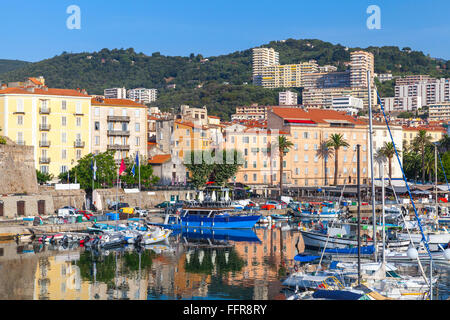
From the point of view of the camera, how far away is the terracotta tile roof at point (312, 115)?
93169mm

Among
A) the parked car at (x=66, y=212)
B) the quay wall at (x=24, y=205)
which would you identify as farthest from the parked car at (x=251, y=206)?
the quay wall at (x=24, y=205)

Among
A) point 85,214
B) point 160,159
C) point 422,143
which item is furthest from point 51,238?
point 422,143

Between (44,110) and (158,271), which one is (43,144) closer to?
(44,110)

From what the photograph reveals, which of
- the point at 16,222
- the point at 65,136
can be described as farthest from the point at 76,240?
the point at 65,136

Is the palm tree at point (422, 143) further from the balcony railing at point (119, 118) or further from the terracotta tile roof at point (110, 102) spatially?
the balcony railing at point (119, 118)

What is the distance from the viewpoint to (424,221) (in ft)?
180

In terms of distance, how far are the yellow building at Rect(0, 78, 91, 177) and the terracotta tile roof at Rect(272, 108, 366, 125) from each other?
96.5 ft

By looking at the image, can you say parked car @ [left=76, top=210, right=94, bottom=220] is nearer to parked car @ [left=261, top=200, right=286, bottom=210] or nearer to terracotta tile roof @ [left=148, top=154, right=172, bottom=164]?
parked car @ [left=261, top=200, right=286, bottom=210]

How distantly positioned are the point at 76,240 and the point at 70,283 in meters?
16.5

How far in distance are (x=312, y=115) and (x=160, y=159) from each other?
25.9 metres

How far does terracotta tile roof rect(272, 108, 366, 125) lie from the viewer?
93.2 metres

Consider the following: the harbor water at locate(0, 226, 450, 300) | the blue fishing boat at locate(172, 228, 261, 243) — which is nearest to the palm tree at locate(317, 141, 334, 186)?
the blue fishing boat at locate(172, 228, 261, 243)

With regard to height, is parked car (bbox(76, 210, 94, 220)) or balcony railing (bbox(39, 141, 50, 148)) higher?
balcony railing (bbox(39, 141, 50, 148))

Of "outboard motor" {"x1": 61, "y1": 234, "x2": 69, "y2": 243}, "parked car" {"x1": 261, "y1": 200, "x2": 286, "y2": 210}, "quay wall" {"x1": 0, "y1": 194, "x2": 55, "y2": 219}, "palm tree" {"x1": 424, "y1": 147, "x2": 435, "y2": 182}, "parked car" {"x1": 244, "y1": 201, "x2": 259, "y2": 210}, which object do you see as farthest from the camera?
"palm tree" {"x1": 424, "y1": 147, "x2": 435, "y2": 182}
